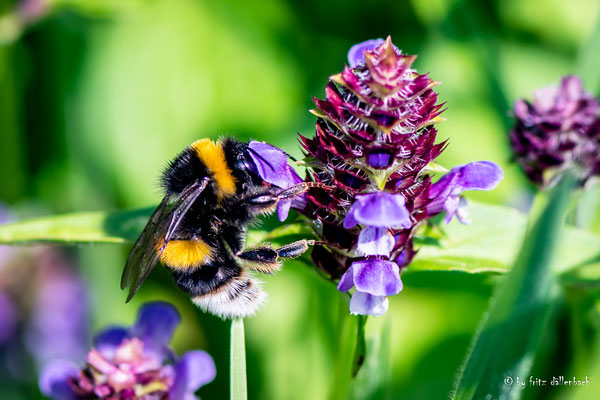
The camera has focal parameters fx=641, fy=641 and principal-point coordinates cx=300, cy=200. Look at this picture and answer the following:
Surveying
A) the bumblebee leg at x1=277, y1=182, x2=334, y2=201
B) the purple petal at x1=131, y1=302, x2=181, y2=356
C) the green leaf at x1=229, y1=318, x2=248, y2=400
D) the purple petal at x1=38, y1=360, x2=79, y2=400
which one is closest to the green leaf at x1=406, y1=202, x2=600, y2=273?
the bumblebee leg at x1=277, y1=182, x2=334, y2=201

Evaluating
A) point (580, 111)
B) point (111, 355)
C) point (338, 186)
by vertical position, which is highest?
point (580, 111)

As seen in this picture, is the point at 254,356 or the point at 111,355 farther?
the point at 254,356

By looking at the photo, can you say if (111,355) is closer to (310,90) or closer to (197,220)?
(197,220)

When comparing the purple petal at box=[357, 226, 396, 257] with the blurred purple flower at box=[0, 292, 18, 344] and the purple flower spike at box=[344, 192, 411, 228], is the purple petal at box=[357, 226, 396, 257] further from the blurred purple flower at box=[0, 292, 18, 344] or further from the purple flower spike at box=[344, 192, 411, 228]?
the blurred purple flower at box=[0, 292, 18, 344]

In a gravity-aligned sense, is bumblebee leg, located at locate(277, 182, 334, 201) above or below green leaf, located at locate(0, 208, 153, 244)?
below

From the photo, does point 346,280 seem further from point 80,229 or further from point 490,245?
point 80,229

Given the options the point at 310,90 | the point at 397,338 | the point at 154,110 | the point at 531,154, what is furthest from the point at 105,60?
the point at 531,154
